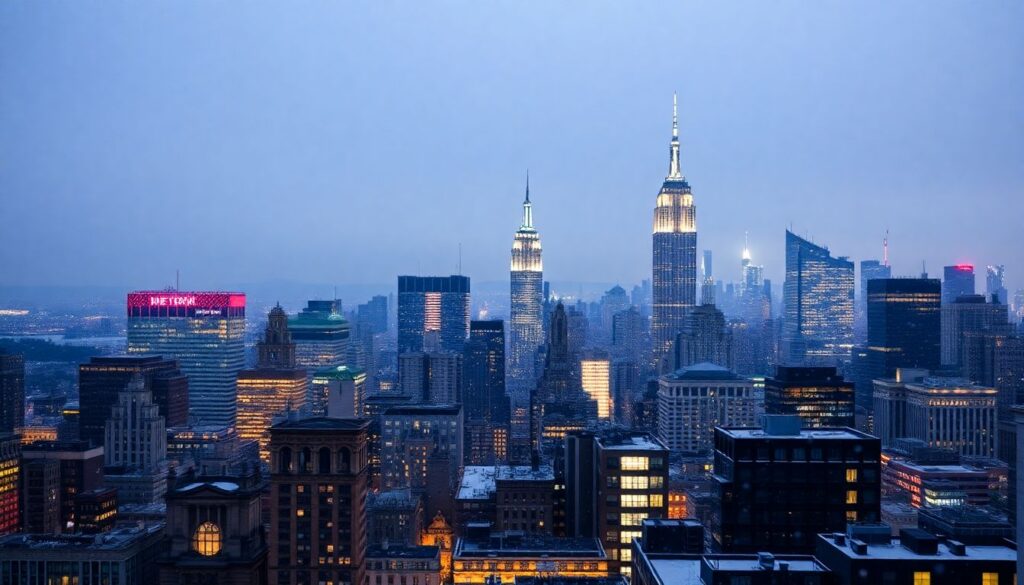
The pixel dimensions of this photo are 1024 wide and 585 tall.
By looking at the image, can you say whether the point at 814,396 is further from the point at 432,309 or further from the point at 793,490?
the point at 432,309

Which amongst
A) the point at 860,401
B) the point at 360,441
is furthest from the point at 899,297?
the point at 360,441

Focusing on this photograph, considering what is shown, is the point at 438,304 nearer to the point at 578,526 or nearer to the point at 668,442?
the point at 668,442

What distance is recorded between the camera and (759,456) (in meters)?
34.6

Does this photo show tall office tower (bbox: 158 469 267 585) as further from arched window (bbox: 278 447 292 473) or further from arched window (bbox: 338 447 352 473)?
arched window (bbox: 338 447 352 473)

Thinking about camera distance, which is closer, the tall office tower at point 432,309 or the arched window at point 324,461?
the arched window at point 324,461

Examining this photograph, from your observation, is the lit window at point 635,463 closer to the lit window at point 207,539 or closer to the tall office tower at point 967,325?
the lit window at point 207,539

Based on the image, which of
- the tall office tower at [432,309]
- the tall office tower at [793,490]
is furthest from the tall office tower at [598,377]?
the tall office tower at [793,490]

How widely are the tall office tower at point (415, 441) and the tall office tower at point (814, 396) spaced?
1198 inches

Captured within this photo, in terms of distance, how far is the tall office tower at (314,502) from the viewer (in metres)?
45.9

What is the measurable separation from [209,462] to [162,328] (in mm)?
46951

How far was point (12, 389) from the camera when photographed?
103 meters

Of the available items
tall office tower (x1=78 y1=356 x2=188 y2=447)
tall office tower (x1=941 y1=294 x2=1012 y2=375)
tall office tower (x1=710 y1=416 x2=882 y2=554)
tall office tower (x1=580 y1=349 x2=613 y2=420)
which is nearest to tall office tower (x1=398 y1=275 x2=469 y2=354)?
tall office tower (x1=580 y1=349 x2=613 y2=420)

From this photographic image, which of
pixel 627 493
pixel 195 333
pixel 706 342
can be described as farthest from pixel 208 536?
pixel 706 342

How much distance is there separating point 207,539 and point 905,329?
11585cm
